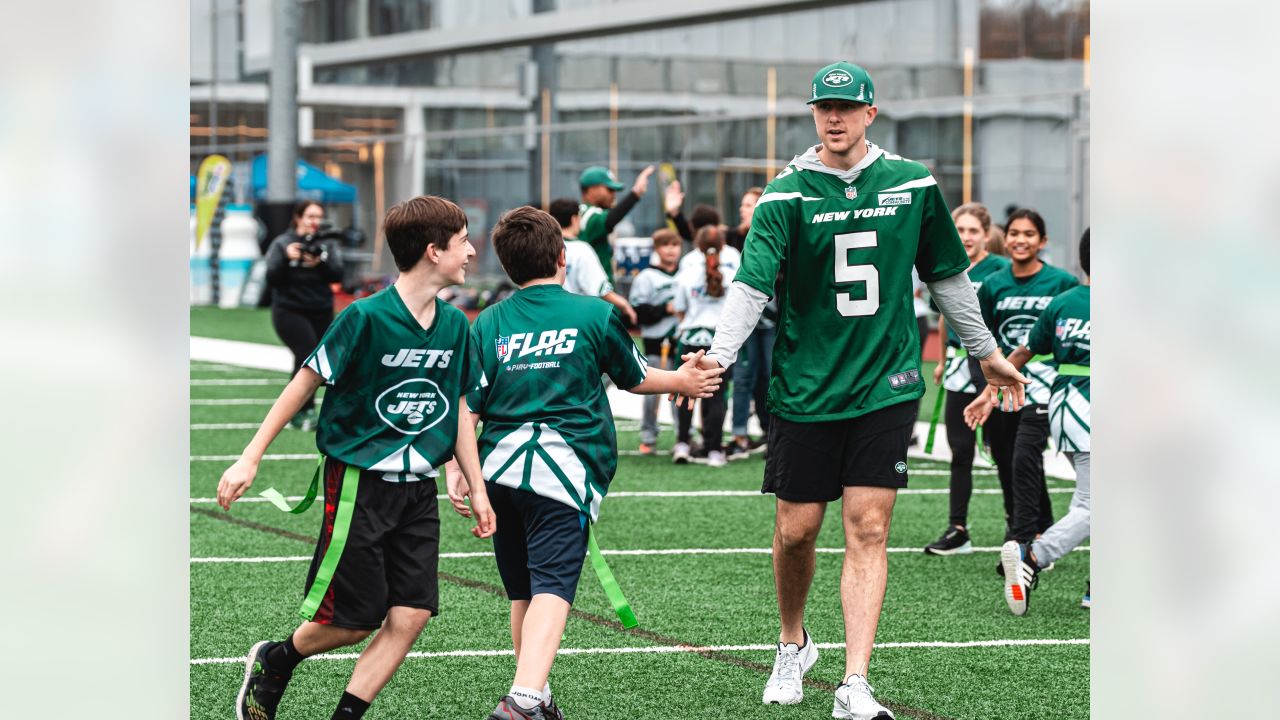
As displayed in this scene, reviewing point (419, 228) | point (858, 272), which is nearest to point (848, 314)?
point (858, 272)

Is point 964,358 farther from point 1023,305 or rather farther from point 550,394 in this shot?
point 550,394

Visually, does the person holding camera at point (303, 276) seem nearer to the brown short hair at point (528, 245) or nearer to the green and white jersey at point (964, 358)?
the green and white jersey at point (964, 358)

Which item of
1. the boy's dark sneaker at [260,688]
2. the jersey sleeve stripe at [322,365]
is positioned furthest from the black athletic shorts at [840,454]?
the boy's dark sneaker at [260,688]

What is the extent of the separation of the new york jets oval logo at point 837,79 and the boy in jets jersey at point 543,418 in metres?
1.04

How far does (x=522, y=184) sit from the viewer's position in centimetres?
2998

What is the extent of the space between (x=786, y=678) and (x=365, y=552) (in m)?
1.69

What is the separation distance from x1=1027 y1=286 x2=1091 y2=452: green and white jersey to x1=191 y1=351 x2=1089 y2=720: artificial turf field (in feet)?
2.67

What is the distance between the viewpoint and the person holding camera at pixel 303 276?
→ 1416cm

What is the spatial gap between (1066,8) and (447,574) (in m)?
17.5

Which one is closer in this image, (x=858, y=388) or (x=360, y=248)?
(x=858, y=388)

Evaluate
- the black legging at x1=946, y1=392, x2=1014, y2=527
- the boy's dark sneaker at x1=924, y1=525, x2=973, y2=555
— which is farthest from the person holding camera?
the boy's dark sneaker at x1=924, y1=525, x2=973, y2=555
